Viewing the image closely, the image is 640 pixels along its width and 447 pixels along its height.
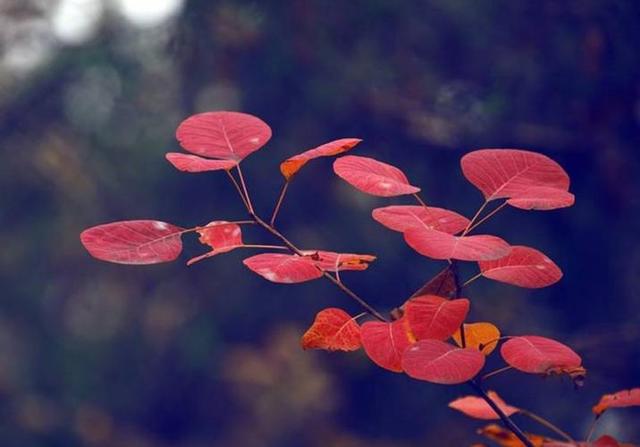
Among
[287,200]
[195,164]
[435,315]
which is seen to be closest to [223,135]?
[195,164]

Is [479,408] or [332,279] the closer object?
[332,279]

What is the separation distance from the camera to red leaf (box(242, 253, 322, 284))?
1.21ft

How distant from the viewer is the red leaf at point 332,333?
0.40 m

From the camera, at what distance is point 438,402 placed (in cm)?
214

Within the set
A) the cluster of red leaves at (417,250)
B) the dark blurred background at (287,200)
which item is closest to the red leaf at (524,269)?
the cluster of red leaves at (417,250)

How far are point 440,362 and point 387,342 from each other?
0.14 ft

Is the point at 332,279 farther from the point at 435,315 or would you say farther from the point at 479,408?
the point at 479,408

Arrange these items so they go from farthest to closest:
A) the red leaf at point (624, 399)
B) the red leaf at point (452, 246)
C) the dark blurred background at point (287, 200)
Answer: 1. the dark blurred background at point (287, 200)
2. the red leaf at point (624, 399)
3. the red leaf at point (452, 246)

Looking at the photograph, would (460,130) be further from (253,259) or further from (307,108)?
(253,259)

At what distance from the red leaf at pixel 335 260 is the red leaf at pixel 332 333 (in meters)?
0.02

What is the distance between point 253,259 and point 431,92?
54.1 inches

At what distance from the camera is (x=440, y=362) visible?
1.12 feet

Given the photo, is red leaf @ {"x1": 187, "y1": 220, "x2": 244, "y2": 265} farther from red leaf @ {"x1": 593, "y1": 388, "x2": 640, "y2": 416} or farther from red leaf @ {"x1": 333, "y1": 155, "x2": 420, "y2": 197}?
red leaf @ {"x1": 593, "y1": 388, "x2": 640, "y2": 416}

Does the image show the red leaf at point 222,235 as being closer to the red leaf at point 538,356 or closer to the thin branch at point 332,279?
the thin branch at point 332,279
